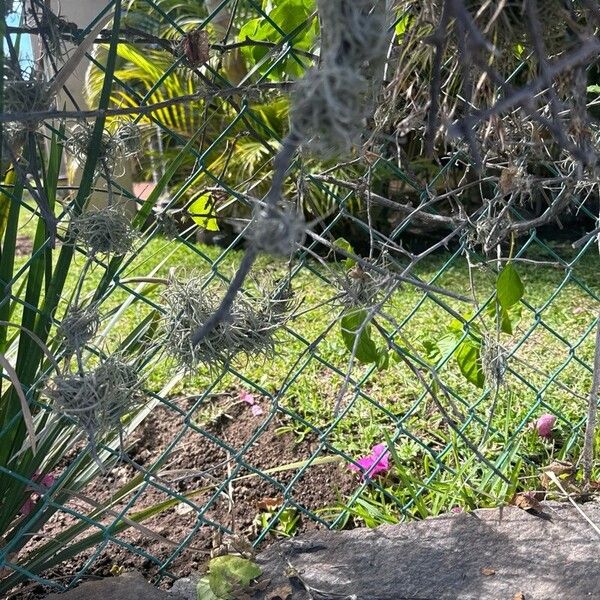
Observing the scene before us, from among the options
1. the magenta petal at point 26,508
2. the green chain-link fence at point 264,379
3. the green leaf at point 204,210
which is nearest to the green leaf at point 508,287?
the green chain-link fence at point 264,379

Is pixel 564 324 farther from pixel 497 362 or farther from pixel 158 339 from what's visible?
pixel 158 339

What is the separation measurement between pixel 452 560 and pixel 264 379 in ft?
3.86

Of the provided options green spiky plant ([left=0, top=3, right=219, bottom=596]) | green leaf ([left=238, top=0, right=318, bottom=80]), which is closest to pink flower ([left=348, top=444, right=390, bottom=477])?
green spiky plant ([left=0, top=3, right=219, bottom=596])

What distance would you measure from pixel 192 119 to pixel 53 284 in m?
4.37

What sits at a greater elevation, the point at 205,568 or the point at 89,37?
the point at 89,37

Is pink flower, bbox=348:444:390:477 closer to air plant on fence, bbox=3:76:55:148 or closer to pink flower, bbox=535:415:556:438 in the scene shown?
pink flower, bbox=535:415:556:438

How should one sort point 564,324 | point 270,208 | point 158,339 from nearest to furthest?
point 270,208
point 158,339
point 564,324

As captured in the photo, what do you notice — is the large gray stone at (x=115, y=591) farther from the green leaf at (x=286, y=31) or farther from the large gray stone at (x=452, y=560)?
the green leaf at (x=286, y=31)

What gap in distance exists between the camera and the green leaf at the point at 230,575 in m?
1.45

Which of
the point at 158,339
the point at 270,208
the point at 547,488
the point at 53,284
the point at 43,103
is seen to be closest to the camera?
the point at 270,208

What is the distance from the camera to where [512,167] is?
1.33 metres

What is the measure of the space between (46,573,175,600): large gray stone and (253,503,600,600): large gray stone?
203 millimetres

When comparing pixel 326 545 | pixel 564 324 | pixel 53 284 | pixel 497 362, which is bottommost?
pixel 564 324

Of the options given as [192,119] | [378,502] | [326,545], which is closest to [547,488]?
[378,502]
